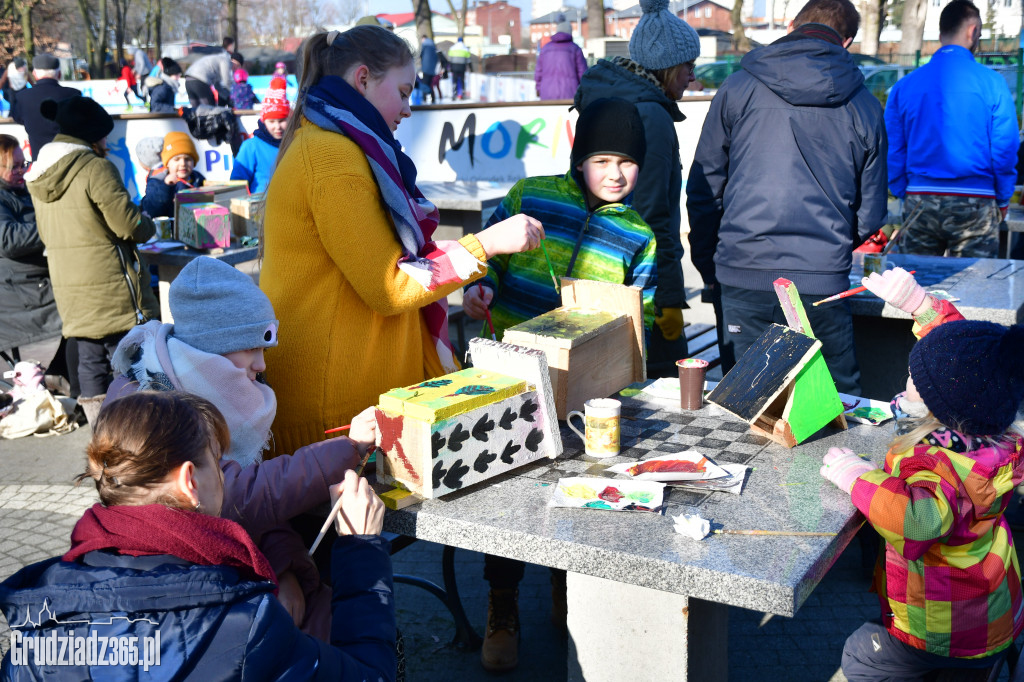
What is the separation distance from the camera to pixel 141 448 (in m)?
1.64

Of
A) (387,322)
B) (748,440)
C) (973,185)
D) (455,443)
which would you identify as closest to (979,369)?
(748,440)

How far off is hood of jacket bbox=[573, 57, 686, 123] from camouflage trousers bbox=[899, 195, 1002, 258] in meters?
2.10

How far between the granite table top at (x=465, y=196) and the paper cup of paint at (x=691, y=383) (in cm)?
386

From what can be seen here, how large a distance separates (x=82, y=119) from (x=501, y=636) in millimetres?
3558

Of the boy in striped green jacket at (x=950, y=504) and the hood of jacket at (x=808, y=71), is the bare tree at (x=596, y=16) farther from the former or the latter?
the boy in striped green jacket at (x=950, y=504)

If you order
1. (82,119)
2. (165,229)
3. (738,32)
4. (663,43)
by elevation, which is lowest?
(165,229)

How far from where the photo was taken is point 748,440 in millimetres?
2600

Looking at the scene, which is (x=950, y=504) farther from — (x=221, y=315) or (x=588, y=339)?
(x=221, y=315)

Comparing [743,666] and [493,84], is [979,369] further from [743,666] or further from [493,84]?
[493,84]

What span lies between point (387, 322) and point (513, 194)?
103 cm

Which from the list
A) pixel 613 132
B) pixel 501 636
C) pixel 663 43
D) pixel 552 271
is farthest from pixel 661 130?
pixel 501 636

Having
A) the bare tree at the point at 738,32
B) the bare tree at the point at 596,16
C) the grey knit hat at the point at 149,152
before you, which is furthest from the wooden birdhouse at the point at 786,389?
the bare tree at the point at 738,32

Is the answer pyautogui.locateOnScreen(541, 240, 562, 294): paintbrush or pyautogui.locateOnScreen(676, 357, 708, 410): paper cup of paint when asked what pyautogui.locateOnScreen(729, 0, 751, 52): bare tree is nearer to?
pyautogui.locateOnScreen(541, 240, 562, 294): paintbrush

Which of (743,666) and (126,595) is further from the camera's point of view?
(743,666)
